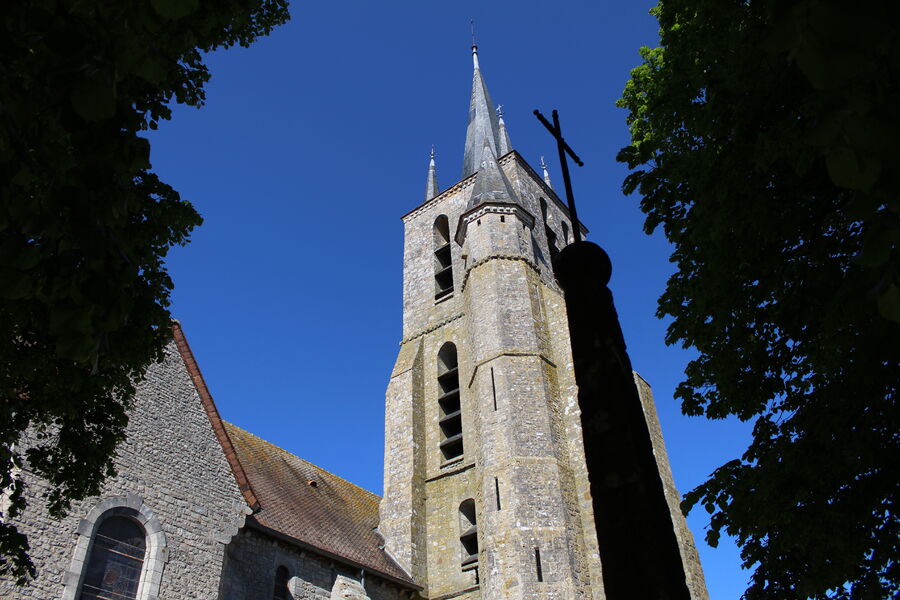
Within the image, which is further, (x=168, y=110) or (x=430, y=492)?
(x=430, y=492)

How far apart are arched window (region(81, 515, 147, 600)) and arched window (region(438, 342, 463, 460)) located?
34.3ft

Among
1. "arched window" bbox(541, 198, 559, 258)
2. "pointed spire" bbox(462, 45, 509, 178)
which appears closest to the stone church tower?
"arched window" bbox(541, 198, 559, 258)

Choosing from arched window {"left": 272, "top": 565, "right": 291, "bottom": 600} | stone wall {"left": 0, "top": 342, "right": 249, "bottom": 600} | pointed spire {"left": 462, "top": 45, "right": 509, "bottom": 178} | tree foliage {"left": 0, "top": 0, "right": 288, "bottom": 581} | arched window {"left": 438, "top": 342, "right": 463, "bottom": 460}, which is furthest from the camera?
pointed spire {"left": 462, "top": 45, "right": 509, "bottom": 178}

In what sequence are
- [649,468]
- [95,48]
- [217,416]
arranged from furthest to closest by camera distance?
[217,416] < [649,468] < [95,48]

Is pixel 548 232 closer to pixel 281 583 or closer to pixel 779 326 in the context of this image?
pixel 281 583

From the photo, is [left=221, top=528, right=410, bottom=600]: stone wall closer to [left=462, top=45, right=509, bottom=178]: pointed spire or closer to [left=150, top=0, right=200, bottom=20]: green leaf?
[left=150, top=0, right=200, bottom=20]: green leaf

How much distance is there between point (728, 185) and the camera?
620 cm

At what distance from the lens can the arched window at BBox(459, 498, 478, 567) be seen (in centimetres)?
1797

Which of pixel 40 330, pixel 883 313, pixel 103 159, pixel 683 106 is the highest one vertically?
pixel 683 106

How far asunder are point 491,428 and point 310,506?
17.1ft

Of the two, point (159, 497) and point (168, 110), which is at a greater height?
point (168, 110)

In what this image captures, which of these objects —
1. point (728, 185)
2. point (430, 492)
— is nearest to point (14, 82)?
point (728, 185)

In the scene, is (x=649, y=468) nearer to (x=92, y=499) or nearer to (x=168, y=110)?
(x=168, y=110)

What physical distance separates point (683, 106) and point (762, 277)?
6.34 feet
